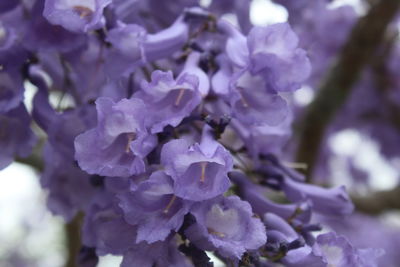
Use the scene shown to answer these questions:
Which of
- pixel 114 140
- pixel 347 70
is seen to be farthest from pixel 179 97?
pixel 347 70

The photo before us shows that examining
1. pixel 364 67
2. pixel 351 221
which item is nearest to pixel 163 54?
pixel 364 67

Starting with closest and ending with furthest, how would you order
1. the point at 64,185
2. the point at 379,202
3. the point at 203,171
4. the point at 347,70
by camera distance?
the point at 203,171, the point at 64,185, the point at 347,70, the point at 379,202

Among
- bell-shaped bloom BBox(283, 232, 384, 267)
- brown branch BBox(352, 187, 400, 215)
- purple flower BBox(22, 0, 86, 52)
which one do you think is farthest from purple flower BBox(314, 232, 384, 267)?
brown branch BBox(352, 187, 400, 215)

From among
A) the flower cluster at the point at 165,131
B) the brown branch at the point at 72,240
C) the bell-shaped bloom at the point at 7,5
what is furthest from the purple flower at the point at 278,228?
the brown branch at the point at 72,240

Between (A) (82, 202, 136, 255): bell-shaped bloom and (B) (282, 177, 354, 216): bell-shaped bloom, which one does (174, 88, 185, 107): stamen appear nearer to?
(A) (82, 202, 136, 255): bell-shaped bloom

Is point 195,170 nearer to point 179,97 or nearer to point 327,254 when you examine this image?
point 179,97

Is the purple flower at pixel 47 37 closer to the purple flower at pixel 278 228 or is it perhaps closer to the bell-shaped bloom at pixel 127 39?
the bell-shaped bloom at pixel 127 39

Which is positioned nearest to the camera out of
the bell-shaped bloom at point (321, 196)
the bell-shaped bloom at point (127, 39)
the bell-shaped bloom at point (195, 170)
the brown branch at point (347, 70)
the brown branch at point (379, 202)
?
the bell-shaped bloom at point (195, 170)
